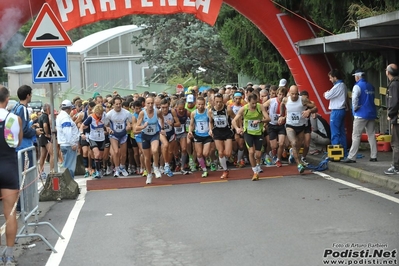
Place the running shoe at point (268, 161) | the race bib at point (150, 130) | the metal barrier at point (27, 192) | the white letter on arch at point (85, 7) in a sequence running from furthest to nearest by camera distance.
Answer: the white letter on arch at point (85, 7) → the running shoe at point (268, 161) → the race bib at point (150, 130) → the metal barrier at point (27, 192)

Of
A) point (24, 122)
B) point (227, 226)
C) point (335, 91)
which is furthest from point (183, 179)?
point (227, 226)

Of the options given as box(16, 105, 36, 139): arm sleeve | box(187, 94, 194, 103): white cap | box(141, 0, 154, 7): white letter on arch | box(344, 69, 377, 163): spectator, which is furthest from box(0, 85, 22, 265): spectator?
box(141, 0, 154, 7): white letter on arch

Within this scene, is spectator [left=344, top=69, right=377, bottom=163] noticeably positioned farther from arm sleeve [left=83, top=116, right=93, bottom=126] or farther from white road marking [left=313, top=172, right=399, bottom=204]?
arm sleeve [left=83, top=116, right=93, bottom=126]

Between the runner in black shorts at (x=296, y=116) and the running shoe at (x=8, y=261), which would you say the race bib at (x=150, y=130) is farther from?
the running shoe at (x=8, y=261)

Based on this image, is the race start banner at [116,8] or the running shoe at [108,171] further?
the running shoe at [108,171]

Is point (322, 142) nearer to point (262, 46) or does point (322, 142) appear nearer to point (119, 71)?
point (262, 46)

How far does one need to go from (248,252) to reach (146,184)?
291 inches

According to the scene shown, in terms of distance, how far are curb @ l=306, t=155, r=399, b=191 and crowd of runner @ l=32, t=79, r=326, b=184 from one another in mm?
702

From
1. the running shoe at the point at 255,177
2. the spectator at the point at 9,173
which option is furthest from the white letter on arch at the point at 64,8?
the spectator at the point at 9,173

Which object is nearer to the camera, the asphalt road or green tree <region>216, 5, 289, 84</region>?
the asphalt road

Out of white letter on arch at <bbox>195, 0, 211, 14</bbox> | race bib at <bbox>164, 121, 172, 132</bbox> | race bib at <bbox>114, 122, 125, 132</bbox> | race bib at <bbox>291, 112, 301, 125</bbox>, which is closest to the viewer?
race bib at <bbox>291, 112, 301, 125</bbox>

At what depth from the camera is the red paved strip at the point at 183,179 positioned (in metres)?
15.4

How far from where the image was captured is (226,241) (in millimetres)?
8844

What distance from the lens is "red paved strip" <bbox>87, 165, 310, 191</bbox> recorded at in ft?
50.5
